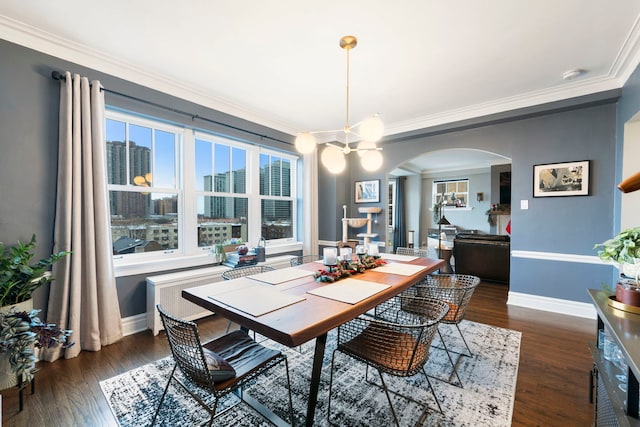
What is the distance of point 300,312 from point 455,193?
861cm

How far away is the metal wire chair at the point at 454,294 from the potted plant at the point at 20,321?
2.67 meters

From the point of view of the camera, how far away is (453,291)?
7.45 ft

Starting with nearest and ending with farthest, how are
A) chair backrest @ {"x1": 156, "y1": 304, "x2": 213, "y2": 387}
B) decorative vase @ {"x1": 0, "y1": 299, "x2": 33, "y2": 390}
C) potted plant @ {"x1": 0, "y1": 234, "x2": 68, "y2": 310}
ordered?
1. chair backrest @ {"x1": 156, "y1": 304, "x2": 213, "y2": 387}
2. decorative vase @ {"x1": 0, "y1": 299, "x2": 33, "y2": 390}
3. potted plant @ {"x1": 0, "y1": 234, "x2": 68, "y2": 310}

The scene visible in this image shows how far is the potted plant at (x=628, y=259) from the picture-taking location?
129cm

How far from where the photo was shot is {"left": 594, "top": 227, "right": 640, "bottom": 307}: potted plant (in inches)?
50.8

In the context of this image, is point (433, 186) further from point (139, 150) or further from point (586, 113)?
point (139, 150)

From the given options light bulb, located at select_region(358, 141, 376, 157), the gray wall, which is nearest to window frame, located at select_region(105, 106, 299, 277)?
light bulb, located at select_region(358, 141, 376, 157)

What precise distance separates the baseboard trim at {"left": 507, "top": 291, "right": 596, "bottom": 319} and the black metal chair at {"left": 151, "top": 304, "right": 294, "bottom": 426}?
11.5 feet

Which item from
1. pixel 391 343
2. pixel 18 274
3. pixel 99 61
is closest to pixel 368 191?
pixel 391 343

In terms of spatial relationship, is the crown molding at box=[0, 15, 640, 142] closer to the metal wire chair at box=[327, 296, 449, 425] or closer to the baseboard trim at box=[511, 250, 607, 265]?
the baseboard trim at box=[511, 250, 607, 265]

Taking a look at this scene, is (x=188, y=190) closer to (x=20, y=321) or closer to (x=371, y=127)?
(x=20, y=321)

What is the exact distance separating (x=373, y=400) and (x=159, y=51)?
3.29 m

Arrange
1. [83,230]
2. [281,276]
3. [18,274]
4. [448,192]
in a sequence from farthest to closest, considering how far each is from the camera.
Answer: [448,192], [83,230], [281,276], [18,274]

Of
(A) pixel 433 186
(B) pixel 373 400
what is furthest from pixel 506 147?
(A) pixel 433 186
